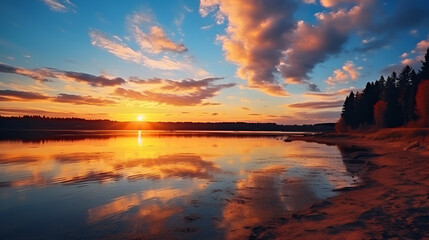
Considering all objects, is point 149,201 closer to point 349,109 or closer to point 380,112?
point 380,112

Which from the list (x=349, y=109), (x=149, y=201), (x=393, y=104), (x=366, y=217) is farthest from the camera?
(x=349, y=109)

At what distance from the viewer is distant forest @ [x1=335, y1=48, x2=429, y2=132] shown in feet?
214

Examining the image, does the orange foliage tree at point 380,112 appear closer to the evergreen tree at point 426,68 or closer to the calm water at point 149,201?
the evergreen tree at point 426,68

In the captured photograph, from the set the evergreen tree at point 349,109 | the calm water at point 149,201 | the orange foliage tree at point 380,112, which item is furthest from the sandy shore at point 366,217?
the evergreen tree at point 349,109

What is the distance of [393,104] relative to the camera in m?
82.8


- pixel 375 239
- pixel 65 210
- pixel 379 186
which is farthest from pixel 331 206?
pixel 65 210

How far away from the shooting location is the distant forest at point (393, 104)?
214 ft

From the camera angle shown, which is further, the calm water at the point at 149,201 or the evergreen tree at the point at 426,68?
the evergreen tree at the point at 426,68

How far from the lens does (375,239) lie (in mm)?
7969

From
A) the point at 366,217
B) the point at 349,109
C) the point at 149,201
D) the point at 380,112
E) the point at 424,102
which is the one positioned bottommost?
the point at 149,201

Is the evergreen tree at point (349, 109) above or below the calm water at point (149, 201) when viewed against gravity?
above

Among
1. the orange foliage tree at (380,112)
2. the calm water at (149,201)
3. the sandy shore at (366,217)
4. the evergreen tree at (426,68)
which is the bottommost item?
the calm water at (149,201)

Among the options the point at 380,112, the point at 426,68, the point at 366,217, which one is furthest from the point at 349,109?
the point at 366,217

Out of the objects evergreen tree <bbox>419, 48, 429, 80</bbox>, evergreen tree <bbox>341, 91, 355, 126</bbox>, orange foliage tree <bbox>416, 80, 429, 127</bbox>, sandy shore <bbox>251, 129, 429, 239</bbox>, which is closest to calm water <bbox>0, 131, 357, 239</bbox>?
sandy shore <bbox>251, 129, 429, 239</bbox>
